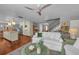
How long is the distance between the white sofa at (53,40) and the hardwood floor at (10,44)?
0.37 ft

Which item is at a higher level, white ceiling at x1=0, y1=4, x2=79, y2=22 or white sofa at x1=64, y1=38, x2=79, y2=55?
white ceiling at x1=0, y1=4, x2=79, y2=22

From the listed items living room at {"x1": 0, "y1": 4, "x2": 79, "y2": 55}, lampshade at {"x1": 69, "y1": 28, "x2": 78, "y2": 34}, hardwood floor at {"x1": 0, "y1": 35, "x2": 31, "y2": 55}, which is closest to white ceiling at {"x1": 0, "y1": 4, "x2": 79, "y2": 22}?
living room at {"x1": 0, "y1": 4, "x2": 79, "y2": 55}

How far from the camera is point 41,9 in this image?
171 cm

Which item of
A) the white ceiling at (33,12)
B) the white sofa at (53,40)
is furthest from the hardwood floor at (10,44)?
the white ceiling at (33,12)

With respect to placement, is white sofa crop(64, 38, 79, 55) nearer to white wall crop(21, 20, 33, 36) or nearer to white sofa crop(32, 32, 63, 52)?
white sofa crop(32, 32, 63, 52)

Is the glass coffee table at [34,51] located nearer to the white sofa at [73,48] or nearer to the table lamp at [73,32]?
the white sofa at [73,48]

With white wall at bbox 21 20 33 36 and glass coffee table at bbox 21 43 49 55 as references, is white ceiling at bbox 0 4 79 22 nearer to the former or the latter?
white wall at bbox 21 20 33 36

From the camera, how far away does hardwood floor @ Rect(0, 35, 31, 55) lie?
1690mm

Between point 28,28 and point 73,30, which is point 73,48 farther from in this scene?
point 28,28

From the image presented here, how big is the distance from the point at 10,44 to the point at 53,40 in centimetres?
53

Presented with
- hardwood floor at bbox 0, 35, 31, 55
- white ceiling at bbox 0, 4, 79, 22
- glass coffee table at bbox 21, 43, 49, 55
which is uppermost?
white ceiling at bbox 0, 4, 79, 22

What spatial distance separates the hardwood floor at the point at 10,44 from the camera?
1.69m

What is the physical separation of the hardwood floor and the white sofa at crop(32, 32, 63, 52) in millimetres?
112

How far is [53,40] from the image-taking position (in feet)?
5.62
